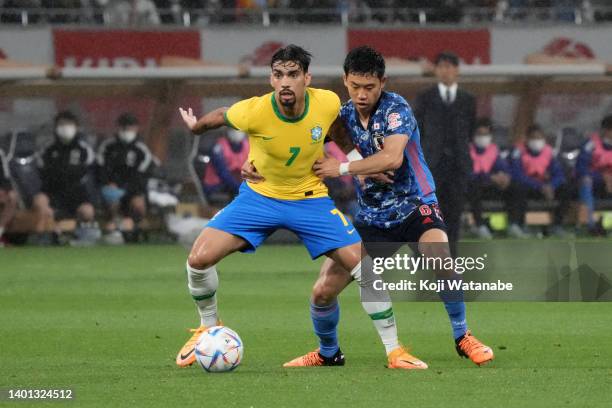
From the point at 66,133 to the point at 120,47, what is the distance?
19.9 feet

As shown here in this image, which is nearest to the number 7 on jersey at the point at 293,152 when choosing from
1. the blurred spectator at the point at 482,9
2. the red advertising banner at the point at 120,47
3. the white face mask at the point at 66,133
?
the white face mask at the point at 66,133

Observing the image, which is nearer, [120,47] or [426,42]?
[120,47]

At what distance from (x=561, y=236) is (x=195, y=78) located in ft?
19.3

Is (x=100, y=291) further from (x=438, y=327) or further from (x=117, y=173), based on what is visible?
(x=117, y=173)

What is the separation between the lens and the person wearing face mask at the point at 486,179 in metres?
20.7

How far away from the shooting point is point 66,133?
2022cm

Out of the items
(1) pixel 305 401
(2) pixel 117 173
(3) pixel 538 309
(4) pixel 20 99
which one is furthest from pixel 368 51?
(4) pixel 20 99

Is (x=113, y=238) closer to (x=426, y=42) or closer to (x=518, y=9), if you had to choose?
(x=426, y=42)

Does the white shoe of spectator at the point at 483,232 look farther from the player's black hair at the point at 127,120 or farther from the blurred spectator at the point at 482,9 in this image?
the blurred spectator at the point at 482,9

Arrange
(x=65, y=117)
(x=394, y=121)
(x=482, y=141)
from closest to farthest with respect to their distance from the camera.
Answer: (x=394, y=121), (x=65, y=117), (x=482, y=141)

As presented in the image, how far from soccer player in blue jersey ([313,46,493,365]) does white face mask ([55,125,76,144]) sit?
1201 centimetres

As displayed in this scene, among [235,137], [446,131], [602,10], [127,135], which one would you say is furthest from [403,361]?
[602,10]

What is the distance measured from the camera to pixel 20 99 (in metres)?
21.2

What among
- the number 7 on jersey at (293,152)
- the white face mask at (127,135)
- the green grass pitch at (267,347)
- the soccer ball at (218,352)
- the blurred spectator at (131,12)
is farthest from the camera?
the blurred spectator at (131,12)
